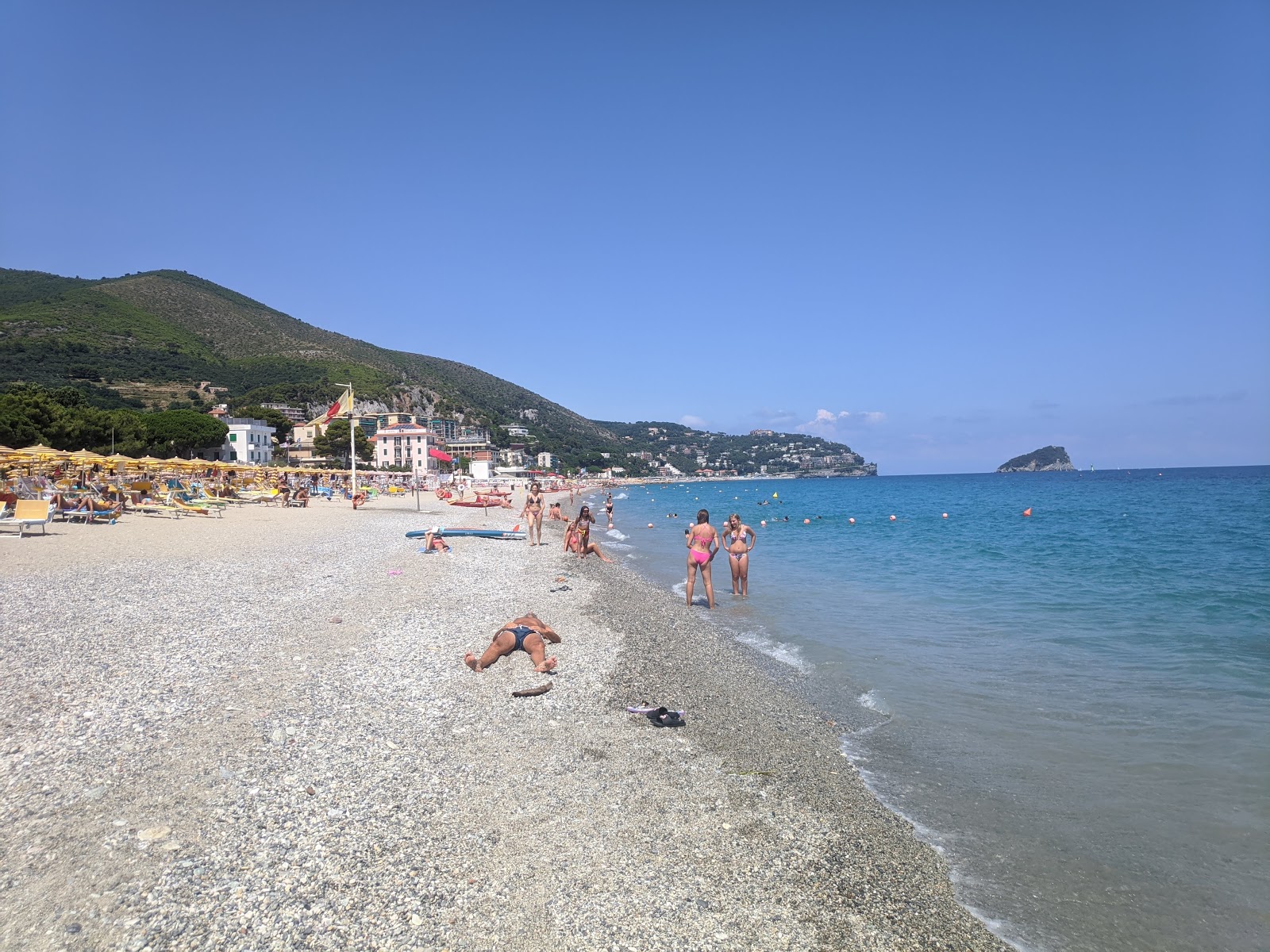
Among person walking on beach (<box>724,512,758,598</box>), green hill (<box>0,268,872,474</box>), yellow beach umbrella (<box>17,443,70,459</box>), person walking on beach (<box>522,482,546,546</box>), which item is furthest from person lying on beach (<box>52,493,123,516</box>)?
green hill (<box>0,268,872,474</box>)

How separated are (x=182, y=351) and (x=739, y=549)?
111 metres

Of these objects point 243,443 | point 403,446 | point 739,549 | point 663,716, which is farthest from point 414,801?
point 403,446

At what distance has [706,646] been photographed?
8859 millimetres

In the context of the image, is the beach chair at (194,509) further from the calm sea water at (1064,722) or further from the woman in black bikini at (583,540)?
the calm sea water at (1064,722)

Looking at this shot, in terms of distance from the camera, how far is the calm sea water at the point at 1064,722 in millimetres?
3824

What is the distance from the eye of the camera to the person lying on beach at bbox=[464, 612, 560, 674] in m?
7.04

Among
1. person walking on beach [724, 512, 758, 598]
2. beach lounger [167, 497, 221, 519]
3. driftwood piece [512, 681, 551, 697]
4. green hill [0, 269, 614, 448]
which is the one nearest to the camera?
driftwood piece [512, 681, 551, 697]

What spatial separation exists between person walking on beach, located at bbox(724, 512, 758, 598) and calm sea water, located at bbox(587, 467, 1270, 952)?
1.15ft

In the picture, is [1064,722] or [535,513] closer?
[1064,722]

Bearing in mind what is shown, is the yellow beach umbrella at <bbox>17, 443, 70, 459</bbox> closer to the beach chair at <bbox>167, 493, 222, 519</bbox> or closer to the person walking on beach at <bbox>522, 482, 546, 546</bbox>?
the beach chair at <bbox>167, 493, 222, 519</bbox>

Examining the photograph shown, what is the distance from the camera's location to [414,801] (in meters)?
4.21

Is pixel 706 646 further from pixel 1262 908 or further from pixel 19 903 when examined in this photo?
pixel 19 903

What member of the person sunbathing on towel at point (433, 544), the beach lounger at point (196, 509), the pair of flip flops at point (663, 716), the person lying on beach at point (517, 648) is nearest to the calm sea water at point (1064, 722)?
the pair of flip flops at point (663, 716)

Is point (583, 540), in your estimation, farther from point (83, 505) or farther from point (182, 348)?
point (182, 348)
